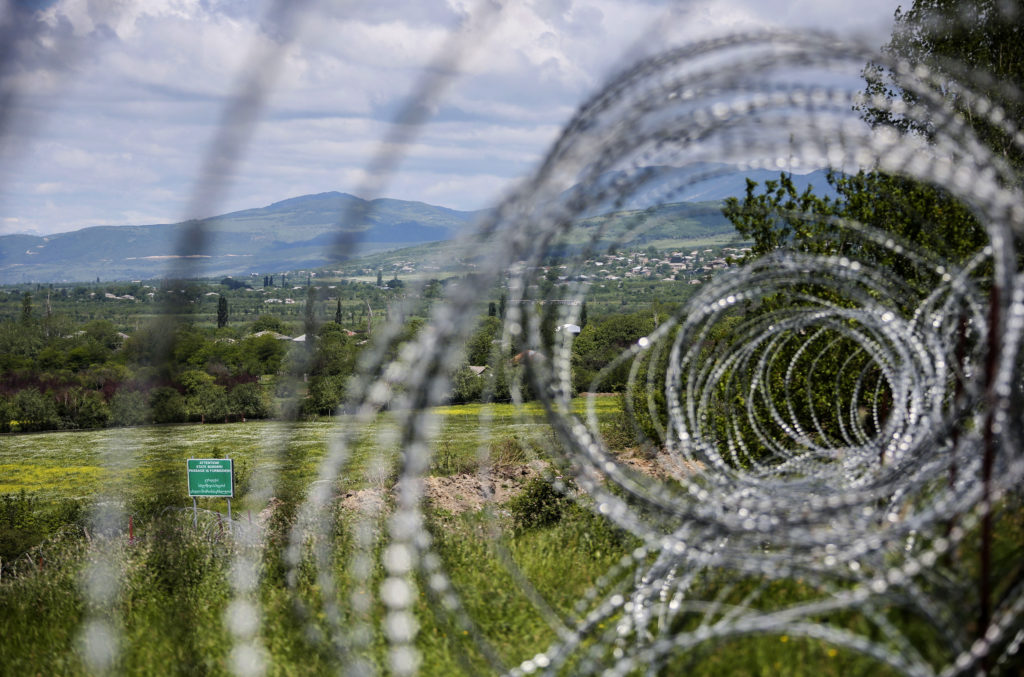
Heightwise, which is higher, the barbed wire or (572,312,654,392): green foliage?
the barbed wire

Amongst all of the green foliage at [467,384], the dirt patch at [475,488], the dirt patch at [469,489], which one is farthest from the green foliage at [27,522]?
the green foliage at [467,384]

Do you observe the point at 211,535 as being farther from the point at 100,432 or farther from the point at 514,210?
the point at 100,432

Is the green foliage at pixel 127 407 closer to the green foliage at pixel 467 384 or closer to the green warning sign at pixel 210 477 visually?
the green foliage at pixel 467 384

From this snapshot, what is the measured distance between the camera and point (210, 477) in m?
20.2

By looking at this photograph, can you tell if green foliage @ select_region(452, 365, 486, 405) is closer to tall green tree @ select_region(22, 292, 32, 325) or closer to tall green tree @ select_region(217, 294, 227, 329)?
tall green tree @ select_region(217, 294, 227, 329)

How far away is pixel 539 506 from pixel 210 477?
7.37m

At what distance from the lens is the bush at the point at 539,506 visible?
1786 cm

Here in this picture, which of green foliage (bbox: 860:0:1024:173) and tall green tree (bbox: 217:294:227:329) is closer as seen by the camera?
green foliage (bbox: 860:0:1024:173)

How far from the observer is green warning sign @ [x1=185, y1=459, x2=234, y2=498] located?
20.0 m

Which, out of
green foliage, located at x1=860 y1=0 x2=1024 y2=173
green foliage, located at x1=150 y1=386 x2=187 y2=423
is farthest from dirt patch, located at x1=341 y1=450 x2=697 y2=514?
green foliage, located at x1=150 y1=386 x2=187 y2=423

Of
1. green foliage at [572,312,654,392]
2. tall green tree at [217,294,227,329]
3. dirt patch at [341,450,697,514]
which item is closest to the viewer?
dirt patch at [341,450,697,514]

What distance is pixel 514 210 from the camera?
534 centimetres

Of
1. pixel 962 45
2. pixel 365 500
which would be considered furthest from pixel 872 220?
pixel 365 500

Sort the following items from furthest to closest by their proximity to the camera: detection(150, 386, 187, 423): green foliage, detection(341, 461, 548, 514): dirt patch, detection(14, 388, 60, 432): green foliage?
detection(14, 388, 60, 432): green foliage < detection(150, 386, 187, 423): green foliage < detection(341, 461, 548, 514): dirt patch
